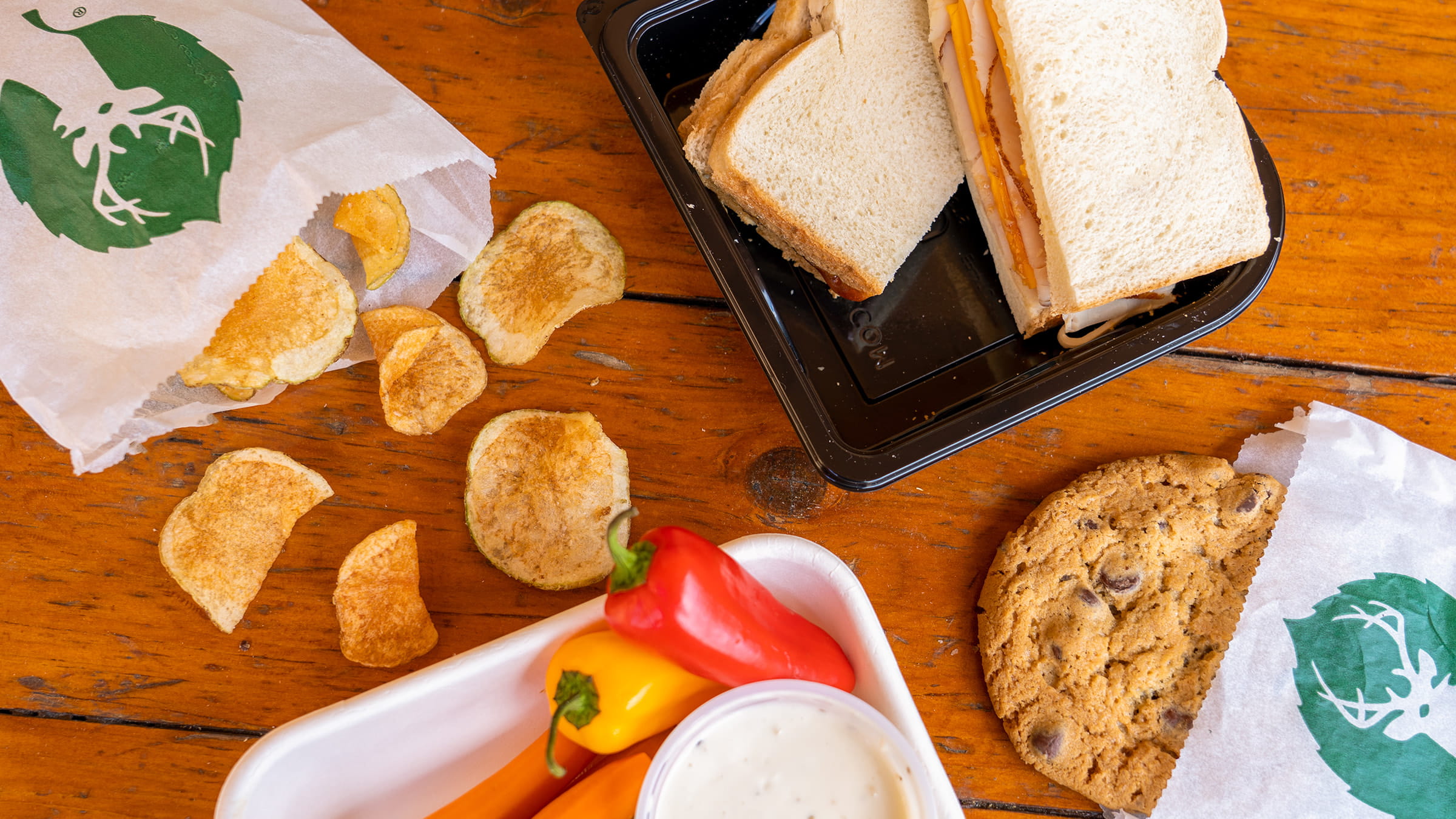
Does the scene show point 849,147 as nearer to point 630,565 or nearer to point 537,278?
point 537,278

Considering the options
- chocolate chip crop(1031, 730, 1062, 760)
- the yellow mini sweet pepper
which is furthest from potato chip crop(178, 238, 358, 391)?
chocolate chip crop(1031, 730, 1062, 760)

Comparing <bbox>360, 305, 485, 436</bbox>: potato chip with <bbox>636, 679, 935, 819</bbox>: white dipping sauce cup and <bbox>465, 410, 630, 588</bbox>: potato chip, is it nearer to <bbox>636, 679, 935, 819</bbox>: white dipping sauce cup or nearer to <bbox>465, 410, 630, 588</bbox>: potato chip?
<bbox>465, 410, 630, 588</bbox>: potato chip

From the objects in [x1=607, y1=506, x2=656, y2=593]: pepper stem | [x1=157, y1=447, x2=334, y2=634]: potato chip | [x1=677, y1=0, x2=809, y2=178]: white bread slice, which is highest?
[x1=677, y1=0, x2=809, y2=178]: white bread slice

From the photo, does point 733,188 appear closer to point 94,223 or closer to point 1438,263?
point 94,223

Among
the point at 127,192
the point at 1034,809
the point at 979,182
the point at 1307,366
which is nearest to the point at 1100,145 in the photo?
the point at 979,182

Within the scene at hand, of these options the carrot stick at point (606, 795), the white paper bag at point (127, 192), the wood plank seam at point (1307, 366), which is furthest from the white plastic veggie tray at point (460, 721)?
the wood plank seam at point (1307, 366)

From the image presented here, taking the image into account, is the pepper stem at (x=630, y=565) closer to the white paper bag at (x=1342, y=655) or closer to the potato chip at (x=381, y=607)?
the potato chip at (x=381, y=607)

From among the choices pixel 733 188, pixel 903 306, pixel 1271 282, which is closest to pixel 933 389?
pixel 903 306
